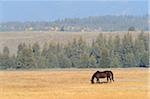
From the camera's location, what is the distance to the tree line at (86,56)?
255 feet

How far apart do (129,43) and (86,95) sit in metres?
65.2

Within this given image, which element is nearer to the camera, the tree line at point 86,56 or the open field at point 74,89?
the open field at point 74,89

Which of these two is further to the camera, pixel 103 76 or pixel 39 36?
pixel 39 36

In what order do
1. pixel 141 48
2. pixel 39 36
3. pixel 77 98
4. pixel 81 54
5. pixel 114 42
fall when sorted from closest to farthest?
1. pixel 77 98
2. pixel 141 48
3. pixel 81 54
4. pixel 114 42
5. pixel 39 36

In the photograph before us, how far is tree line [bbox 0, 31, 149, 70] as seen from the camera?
77750mm

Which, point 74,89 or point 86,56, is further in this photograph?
point 86,56

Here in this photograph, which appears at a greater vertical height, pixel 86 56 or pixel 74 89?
pixel 74 89

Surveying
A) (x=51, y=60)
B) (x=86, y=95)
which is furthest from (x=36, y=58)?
(x=86, y=95)

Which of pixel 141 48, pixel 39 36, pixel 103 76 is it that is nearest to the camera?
pixel 103 76

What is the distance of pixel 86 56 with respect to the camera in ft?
273

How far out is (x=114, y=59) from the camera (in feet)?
265

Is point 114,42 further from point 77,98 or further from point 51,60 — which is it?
point 77,98

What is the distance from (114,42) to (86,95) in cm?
6972

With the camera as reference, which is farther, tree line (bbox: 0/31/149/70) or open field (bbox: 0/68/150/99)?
tree line (bbox: 0/31/149/70)
